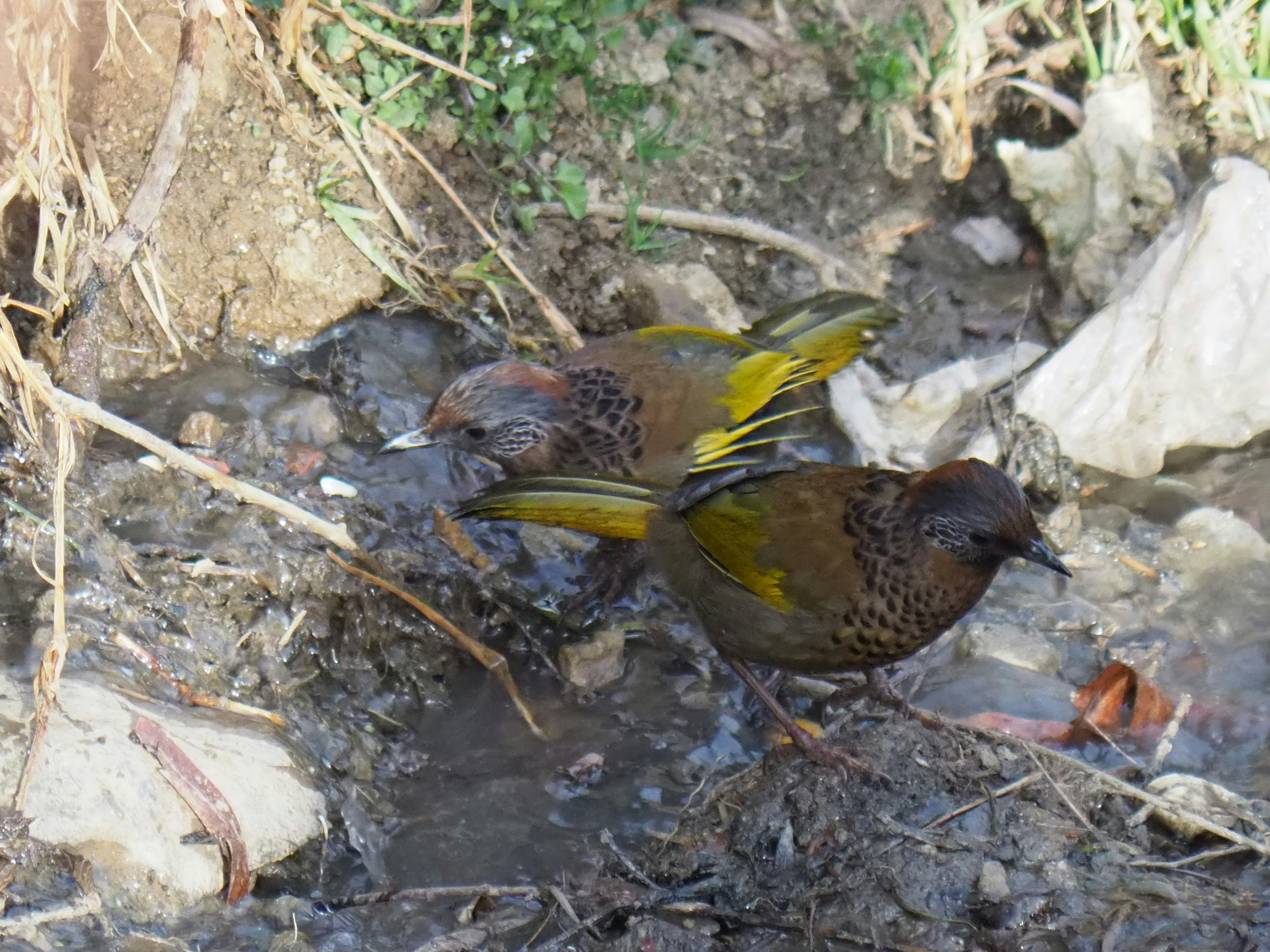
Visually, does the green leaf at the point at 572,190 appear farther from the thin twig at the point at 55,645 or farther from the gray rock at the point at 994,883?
the gray rock at the point at 994,883

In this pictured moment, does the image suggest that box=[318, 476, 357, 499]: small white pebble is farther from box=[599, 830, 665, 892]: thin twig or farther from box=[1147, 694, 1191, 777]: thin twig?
box=[1147, 694, 1191, 777]: thin twig

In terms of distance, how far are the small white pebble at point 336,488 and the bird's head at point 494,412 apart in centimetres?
20

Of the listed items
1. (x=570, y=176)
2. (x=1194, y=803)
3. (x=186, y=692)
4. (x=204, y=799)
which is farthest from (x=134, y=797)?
(x=570, y=176)

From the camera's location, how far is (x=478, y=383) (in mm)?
4918

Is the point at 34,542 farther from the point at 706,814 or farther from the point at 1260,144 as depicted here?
the point at 1260,144

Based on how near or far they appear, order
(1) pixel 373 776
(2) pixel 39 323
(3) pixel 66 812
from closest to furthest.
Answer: (3) pixel 66 812, (1) pixel 373 776, (2) pixel 39 323

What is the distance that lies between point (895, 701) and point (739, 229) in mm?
2565

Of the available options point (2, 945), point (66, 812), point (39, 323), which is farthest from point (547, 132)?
point (2, 945)

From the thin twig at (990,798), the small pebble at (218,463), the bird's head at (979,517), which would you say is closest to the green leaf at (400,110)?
the small pebble at (218,463)

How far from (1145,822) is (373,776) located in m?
2.43

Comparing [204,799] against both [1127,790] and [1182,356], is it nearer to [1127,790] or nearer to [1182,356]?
[1127,790]

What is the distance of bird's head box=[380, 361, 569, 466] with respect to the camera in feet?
16.1

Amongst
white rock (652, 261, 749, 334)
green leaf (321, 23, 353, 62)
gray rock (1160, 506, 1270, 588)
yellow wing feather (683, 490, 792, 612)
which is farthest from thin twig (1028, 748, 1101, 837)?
green leaf (321, 23, 353, 62)

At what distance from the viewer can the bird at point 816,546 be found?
384 centimetres
